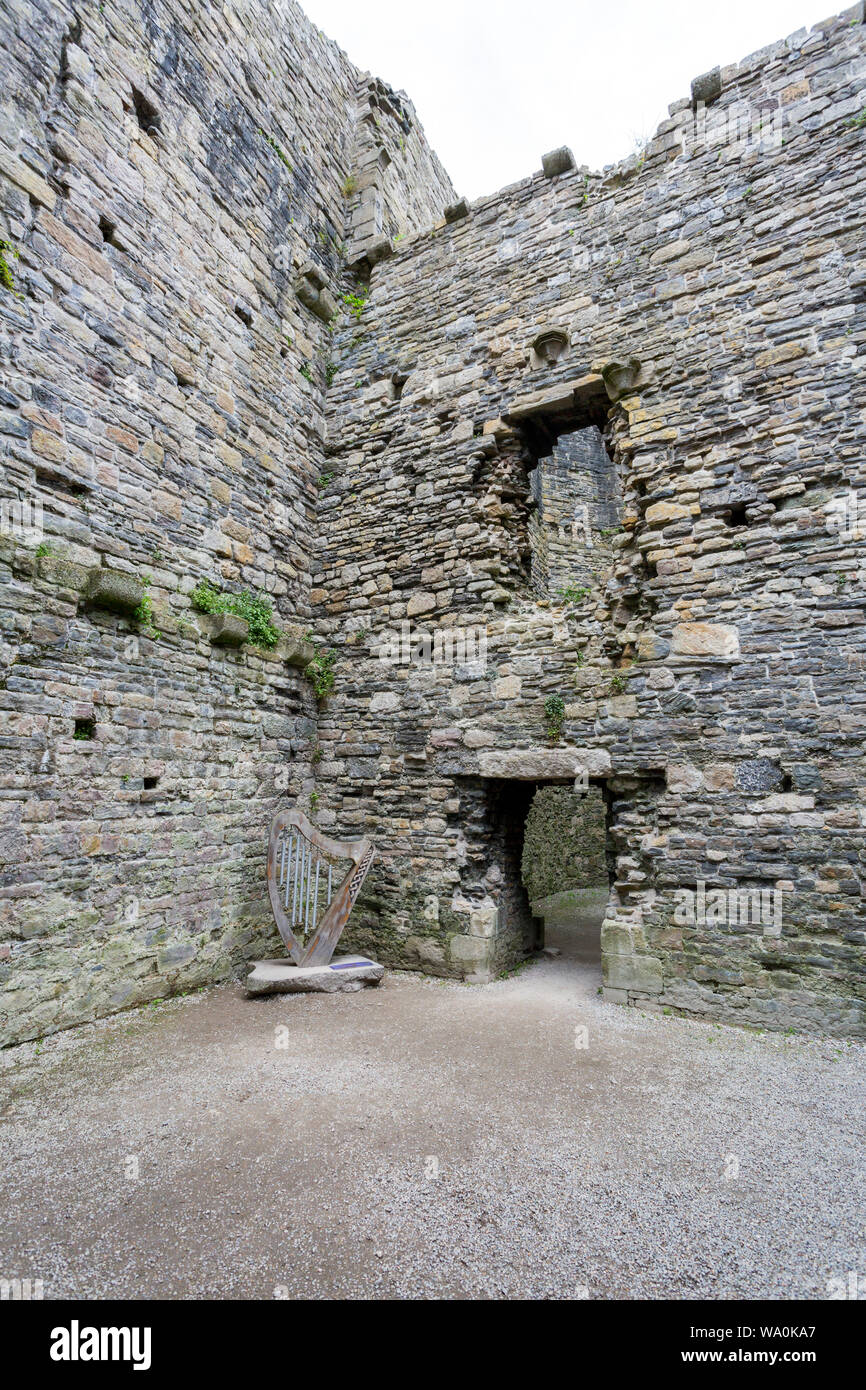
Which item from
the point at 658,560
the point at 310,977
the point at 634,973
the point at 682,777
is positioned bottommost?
the point at 310,977

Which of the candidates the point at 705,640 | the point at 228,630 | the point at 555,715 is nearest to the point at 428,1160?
the point at 555,715

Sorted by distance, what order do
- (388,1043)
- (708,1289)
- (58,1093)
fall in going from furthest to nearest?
(388,1043) < (58,1093) < (708,1289)

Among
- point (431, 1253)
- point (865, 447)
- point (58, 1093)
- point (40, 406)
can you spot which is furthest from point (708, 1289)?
point (40, 406)

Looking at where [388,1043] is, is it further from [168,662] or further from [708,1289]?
[168,662]

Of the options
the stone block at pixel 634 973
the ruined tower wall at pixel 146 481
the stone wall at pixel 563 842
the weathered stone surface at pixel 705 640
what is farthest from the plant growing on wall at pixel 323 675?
the stone wall at pixel 563 842

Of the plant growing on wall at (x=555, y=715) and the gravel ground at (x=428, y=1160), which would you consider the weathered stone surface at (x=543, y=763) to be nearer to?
the plant growing on wall at (x=555, y=715)

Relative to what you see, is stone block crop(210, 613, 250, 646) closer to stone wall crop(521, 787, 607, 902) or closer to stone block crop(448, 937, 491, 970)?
stone block crop(448, 937, 491, 970)

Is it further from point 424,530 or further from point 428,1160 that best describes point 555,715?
point 428,1160

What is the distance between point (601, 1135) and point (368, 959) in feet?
10.5

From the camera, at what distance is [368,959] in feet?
18.9

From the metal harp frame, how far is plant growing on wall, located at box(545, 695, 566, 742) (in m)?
1.91

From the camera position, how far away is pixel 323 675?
6.68 metres

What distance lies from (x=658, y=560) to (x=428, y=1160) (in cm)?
441

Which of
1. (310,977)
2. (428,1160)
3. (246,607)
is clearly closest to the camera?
(428,1160)
